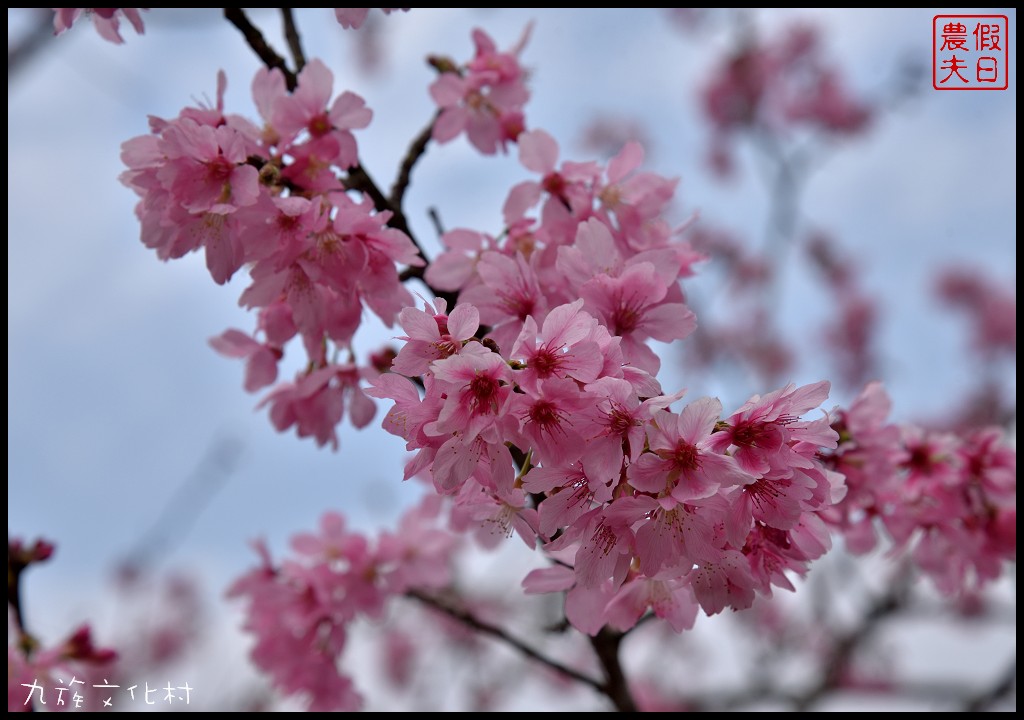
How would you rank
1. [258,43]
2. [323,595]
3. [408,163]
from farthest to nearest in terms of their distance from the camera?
[323,595], [408,163], [258,43]

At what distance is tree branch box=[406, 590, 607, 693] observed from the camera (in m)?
2.05

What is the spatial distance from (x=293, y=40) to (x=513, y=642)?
5.98 feet

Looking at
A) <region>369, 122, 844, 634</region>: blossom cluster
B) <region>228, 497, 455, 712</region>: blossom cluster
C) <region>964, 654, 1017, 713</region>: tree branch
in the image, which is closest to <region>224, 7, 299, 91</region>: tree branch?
<region>369, 122, 844, 634</region>: blossom cluster

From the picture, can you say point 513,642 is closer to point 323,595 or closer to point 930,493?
point 323,595

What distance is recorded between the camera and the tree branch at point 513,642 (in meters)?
2.05

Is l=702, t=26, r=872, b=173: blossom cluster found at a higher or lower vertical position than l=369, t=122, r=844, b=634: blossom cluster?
higher

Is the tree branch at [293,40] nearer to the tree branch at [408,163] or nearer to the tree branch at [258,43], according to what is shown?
the tree branch at [258,43]

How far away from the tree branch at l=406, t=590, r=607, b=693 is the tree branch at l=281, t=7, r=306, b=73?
164cm

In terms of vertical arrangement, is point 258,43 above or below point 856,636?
above

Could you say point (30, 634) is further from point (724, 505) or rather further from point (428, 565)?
point (724, 505)

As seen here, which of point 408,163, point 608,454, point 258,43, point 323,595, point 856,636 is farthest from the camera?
point 856,636

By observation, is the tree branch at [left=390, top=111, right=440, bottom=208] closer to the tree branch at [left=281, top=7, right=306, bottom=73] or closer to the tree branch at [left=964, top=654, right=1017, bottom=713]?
the tree branch at [left=281, top=7, right=306, bottom=73]

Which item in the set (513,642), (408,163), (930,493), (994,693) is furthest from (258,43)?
(994,693)

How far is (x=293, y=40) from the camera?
74.5 inches
